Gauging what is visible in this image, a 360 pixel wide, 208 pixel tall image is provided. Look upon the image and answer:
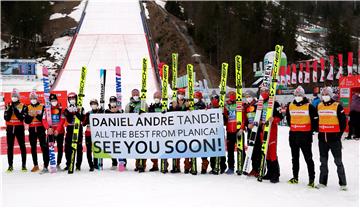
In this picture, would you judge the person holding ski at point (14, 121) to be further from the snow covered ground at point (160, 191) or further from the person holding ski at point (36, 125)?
the snow covered ground at point (160, 191)

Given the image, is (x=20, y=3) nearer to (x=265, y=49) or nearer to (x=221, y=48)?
(x=221, y=48)

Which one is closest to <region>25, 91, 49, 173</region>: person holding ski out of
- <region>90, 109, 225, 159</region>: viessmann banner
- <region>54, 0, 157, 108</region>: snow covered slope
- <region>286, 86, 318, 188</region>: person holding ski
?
<region>90, 109, 225, 159</region>: viessmann banner

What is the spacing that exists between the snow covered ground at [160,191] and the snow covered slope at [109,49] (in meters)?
10.8

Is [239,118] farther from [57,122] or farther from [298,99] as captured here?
[57,122]

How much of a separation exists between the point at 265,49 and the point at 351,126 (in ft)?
103

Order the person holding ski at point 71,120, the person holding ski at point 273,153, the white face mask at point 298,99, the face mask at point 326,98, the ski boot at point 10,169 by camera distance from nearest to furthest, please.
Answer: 1. the face mask at point 326,98
2. the white face mask at point 298,99
3. the person holding ski at point 273,153
4. the person holding ski at point 71,120
5. the ski boot at point 10,169

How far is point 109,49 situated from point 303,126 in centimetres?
2180

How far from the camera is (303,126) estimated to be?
18.8 feet

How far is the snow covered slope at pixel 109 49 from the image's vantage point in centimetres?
2041

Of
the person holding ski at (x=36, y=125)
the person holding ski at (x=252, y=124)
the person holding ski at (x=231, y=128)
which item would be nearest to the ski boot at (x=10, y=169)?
the person holding ski at (x=36, y=125)

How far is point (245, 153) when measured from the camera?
6648 mm

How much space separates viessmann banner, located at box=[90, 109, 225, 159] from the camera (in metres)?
6.50

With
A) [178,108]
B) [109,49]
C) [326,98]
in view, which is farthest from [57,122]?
[109,49]

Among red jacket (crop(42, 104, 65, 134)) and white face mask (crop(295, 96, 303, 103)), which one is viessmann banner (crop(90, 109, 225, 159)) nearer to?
red jacket (crop(42, 104, 65, 134))
